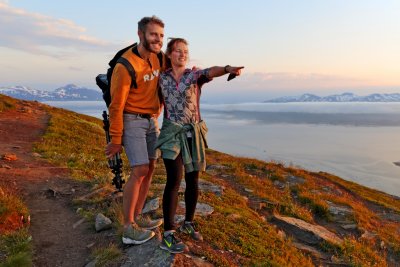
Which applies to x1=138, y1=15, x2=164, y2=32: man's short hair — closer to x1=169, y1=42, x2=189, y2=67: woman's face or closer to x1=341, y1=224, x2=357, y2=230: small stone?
x1=169, y1=42, x2=189, y2=67: woman's face

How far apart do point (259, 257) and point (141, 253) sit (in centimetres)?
224

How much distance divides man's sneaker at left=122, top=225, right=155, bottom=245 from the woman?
15.5 inches

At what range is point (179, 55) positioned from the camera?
486 cm

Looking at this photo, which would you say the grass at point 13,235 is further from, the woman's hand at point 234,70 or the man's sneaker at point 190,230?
the woman's hand at point 234,70

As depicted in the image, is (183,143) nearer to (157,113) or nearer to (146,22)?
(157,113)

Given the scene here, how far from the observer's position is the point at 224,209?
8477 millimetres

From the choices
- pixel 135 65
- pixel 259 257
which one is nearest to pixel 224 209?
pixel 259 257

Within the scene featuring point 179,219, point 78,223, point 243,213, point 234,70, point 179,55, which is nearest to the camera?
point 234,70

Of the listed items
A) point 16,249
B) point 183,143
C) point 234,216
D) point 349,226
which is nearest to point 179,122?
point 183,143

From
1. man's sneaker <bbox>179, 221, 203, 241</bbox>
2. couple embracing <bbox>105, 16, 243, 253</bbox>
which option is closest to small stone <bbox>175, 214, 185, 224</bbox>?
man's sneaker <bbox>179, 221, 203, 241</bbox>

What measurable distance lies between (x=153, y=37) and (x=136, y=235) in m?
3.05

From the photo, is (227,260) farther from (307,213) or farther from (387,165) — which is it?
(387,165)

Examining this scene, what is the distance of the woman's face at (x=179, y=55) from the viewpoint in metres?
4.82

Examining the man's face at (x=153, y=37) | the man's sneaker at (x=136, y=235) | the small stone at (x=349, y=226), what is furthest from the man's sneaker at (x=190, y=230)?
the small stone at (x=349, y=226)
